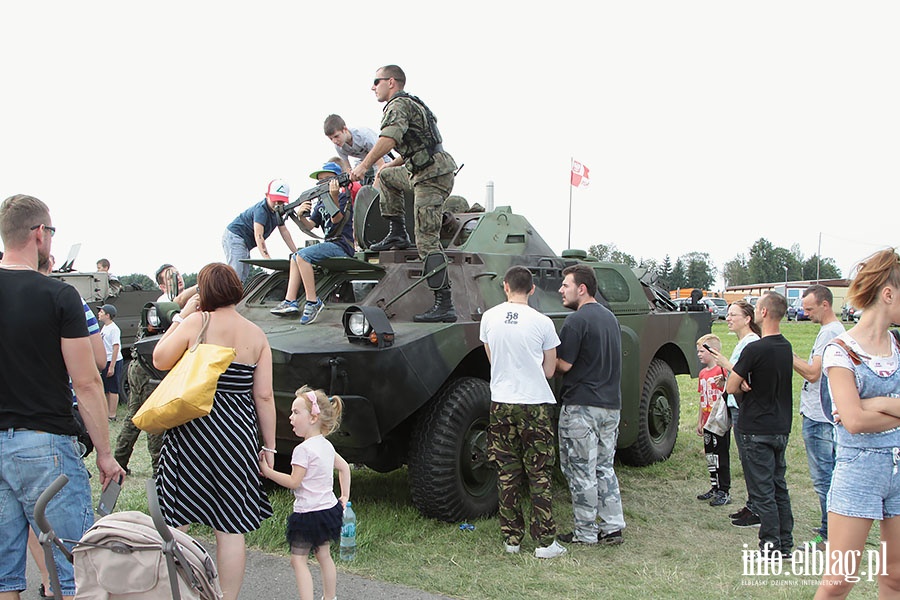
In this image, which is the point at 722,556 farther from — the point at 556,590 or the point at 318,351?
the point at 318,351

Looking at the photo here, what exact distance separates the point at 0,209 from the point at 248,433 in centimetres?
143

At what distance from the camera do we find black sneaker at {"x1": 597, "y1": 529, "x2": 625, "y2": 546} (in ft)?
Answer: 17.7

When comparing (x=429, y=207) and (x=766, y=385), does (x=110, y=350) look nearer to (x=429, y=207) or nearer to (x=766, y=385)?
(x=429, y=207)

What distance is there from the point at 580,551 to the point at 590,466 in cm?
56

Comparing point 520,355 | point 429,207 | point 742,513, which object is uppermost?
point 429,207

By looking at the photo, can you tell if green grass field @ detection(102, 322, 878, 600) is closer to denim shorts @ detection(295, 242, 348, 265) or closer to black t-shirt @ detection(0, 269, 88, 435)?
denim shorts @ detection(295, 242, 348, 265)

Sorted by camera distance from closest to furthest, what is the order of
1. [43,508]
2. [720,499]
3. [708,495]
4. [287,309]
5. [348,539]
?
[43,508], [348,539], [287,309], [720,499], [708,495]

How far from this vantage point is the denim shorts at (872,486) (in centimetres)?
321

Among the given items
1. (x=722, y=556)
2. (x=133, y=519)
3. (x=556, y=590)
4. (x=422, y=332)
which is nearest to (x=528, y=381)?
(x=422, y=332)

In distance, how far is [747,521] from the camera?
5.97 meters

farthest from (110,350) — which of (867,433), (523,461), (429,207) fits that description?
(867,433)

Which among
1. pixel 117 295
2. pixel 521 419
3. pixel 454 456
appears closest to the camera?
→ pixel 521 419

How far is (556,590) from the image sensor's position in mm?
4496

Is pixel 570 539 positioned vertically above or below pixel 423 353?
below
